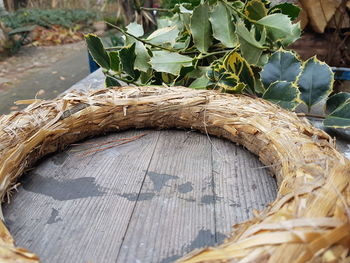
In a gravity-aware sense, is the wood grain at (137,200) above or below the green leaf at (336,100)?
below

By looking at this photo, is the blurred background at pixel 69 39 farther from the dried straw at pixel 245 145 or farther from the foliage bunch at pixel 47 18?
the dried straw at pixel 245 145

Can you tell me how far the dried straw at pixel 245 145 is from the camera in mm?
363

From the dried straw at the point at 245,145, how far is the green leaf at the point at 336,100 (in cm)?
30

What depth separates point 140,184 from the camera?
66 centimetres

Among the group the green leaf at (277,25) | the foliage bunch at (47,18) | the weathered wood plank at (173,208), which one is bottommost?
the foliage bunch at (47,18)

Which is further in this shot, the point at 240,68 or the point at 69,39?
the point at 69,39

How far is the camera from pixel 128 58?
1.02 m

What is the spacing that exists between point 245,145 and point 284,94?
0.21m

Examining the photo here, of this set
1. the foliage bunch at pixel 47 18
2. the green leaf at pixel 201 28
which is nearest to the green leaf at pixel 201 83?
the green leaf at pixel 201 28

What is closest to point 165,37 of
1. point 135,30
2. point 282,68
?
point 135,30

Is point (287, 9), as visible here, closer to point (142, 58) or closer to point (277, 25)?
point (277, 25)

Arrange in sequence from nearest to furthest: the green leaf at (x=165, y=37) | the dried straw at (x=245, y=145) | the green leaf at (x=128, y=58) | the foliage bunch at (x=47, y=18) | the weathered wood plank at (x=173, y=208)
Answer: the dried straw at (x=245, y=145)
the weathered wood plank at (x=173, y=208)
the green leaf at (x=128, y=58)
the green leaf at (x=165, y=37)
the foliage bunch at (x=47, y=18)

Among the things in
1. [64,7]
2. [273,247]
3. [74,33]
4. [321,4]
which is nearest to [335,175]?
[273,247]

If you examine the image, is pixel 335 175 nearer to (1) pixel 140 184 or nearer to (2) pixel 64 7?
(1) pixel 140 184
